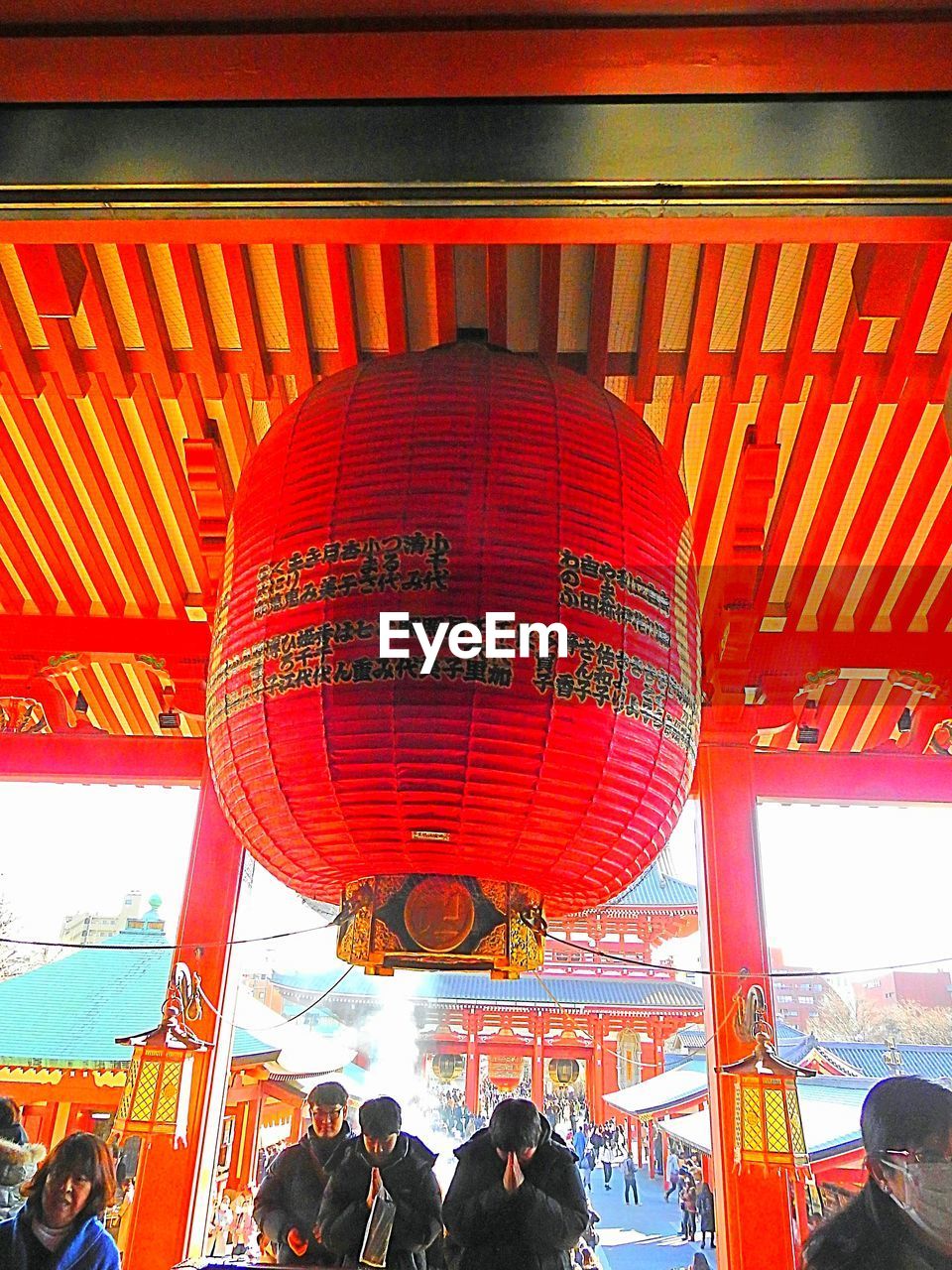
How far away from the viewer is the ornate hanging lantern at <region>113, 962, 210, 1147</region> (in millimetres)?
3627

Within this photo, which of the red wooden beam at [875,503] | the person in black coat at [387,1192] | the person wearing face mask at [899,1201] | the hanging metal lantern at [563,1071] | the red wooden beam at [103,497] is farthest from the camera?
the hanging metal lantern at [563,1071]

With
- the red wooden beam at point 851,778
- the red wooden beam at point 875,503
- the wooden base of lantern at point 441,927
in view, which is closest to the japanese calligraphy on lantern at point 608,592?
the wooden base of lantern at point 441,927

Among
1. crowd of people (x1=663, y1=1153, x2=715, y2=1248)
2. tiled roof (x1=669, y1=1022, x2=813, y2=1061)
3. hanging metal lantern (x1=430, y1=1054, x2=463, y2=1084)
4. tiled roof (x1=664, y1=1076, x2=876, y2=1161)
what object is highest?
tiled roof (x1=669, y1=1022, x2=813, y2=1061)

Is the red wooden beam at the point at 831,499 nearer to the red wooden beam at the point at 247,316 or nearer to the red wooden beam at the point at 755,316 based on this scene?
the red wooden beam at the point at 755,316

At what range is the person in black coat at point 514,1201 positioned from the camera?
2.90 m

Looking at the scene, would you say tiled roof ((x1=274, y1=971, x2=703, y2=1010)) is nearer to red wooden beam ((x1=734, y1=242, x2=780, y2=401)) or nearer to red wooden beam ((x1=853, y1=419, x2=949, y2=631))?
red wooden beam ((x1=853, y1=419, x2=949, y2=631))

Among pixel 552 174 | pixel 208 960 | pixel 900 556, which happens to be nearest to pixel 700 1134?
pixel 208 960

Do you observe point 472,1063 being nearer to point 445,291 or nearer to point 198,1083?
point 198,1083

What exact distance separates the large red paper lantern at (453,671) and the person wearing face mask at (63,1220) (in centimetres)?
220

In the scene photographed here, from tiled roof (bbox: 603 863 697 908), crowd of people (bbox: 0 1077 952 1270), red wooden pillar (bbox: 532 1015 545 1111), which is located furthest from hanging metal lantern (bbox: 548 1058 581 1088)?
crowd of people (bbox: 0 1077 952 1270)

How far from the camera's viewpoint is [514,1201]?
117 inches

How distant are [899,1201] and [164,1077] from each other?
2.69 m
